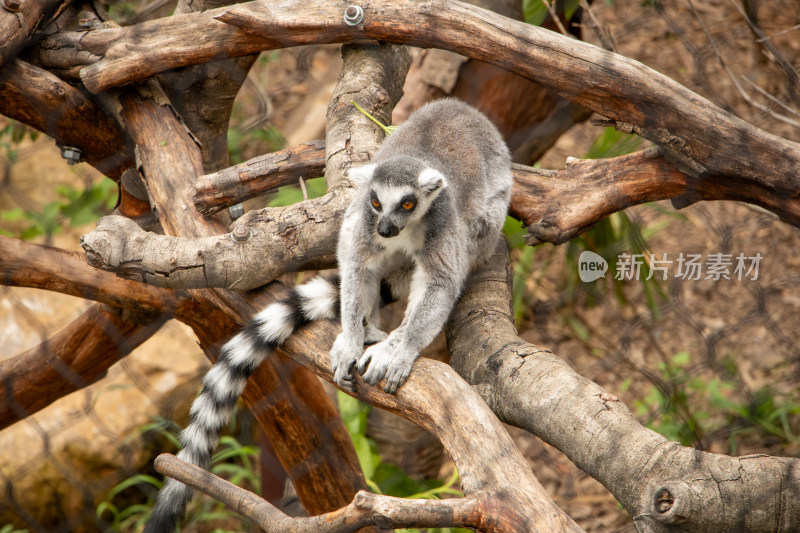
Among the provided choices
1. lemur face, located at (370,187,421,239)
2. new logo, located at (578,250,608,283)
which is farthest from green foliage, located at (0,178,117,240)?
new logo, located at (578,250,608,283)

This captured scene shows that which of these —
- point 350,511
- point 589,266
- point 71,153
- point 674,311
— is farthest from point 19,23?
point 674,311

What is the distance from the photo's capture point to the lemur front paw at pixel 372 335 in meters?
1.98

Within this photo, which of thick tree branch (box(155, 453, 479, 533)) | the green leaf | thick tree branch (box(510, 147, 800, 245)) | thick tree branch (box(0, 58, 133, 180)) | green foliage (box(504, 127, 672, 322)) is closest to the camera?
thick tree branch (box(155, 453, 479, 533))

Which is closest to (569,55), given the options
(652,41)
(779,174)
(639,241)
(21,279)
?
(779,174)

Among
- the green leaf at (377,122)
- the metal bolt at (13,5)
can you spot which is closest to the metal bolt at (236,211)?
the green leaf at (377,122)

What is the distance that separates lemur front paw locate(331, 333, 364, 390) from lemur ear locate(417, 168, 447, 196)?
19.9 inches

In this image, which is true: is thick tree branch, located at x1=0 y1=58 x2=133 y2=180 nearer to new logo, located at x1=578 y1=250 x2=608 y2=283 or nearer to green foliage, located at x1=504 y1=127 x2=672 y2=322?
green foliage, located at x1=504 y1=127 x2=672 y2=322

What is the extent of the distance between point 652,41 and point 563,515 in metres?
4.36

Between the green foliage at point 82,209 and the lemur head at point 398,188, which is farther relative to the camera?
the green foliage at point 82,209

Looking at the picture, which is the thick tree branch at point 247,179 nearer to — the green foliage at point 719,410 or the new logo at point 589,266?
the new logo at point 589,266

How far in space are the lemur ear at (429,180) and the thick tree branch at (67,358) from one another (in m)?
1.28

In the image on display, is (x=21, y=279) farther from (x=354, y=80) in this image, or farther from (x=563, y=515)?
(x=563, y=515)

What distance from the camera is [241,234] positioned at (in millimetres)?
1906

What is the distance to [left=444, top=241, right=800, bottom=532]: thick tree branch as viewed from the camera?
130 cm
